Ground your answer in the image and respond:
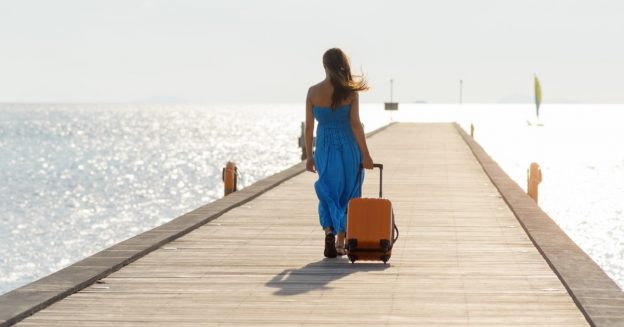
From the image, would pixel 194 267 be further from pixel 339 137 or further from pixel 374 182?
pixel 374 182

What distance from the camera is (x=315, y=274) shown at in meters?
9.05

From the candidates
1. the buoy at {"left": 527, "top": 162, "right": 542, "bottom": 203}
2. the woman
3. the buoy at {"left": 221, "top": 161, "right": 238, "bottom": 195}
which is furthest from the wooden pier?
the buoy at {"left": 221, "top": 161, "right": 238, "bottom": 195}

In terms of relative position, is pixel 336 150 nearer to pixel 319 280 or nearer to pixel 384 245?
pixel 384 245

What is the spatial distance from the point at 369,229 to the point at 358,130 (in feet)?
3.14

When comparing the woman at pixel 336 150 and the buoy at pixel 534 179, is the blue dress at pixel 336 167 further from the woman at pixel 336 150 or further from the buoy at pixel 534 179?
the buoy at pixel 534 179

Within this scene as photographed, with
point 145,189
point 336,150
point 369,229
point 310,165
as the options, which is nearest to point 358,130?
point 336,150

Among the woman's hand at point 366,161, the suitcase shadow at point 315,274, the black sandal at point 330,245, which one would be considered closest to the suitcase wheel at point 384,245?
the suitcase shadow at point 315,274

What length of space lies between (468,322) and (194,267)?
3.00 meters

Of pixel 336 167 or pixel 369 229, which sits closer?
pixel 369 229

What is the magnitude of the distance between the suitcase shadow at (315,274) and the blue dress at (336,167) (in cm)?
43

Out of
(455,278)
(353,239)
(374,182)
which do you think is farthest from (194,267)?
(374,182)

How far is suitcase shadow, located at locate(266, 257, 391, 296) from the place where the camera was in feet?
27.3

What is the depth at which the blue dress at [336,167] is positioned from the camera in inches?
394

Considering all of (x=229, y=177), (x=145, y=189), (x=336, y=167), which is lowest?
(x=145, y=189)
